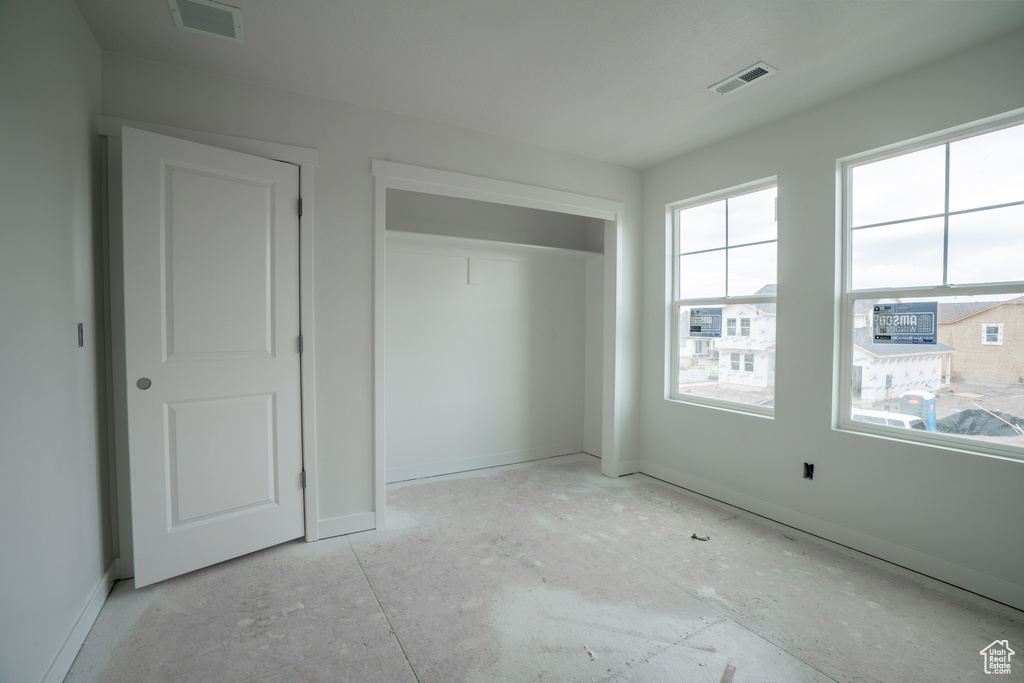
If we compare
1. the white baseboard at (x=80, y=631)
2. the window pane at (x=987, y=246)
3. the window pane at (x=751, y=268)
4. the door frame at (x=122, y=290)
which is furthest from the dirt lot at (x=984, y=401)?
the white baseboard at (x=80, y=631)

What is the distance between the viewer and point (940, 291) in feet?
8.66

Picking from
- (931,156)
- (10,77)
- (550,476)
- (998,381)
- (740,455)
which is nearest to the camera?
(10,77)

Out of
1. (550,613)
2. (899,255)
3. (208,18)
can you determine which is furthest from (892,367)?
(208,18)

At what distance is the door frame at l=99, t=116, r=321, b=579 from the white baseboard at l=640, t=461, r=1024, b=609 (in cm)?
303

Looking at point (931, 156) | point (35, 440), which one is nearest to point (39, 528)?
point (35, 440)

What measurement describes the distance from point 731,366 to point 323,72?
3442mm

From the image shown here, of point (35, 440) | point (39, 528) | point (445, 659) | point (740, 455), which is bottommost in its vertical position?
point (445, 659)

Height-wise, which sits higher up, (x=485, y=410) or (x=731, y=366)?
(x=731, y=366)

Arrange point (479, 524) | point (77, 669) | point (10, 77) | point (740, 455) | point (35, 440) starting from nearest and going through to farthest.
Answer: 1. point (10, 77)
2. point (35, 440)
3. point (77, 669)
4. point (479, 524)
5. point (740, 455)

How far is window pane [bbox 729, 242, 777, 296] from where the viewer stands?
3496 mm

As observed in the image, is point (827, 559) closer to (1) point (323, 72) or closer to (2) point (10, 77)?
(1) point (323, 72)

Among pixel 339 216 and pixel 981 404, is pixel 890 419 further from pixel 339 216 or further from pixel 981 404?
pixel 339 216

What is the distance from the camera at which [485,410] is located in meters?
4.59

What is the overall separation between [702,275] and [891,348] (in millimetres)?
1465
